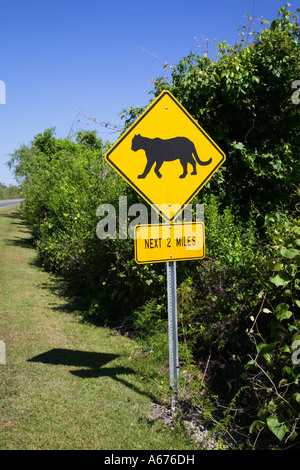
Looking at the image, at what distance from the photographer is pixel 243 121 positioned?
23.3 ft

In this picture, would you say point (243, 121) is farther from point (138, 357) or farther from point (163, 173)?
point (138, 357)

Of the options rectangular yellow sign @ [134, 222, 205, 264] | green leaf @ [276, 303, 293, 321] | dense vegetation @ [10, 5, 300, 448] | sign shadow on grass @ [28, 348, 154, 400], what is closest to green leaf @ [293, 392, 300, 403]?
dense vegetation @ [10, 5, 300, 448]

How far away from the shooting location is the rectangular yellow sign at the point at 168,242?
12.4 ft

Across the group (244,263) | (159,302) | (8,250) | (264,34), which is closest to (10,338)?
(159,302)

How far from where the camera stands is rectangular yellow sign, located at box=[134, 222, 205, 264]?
3787 millimetres

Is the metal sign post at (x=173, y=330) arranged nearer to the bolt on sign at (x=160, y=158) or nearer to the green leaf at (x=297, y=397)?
the bolt on sign at (x=160, y=158)

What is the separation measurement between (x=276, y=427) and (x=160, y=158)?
2.43m

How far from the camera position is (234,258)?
4910 millimetres

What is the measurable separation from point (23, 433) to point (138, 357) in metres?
1.95
